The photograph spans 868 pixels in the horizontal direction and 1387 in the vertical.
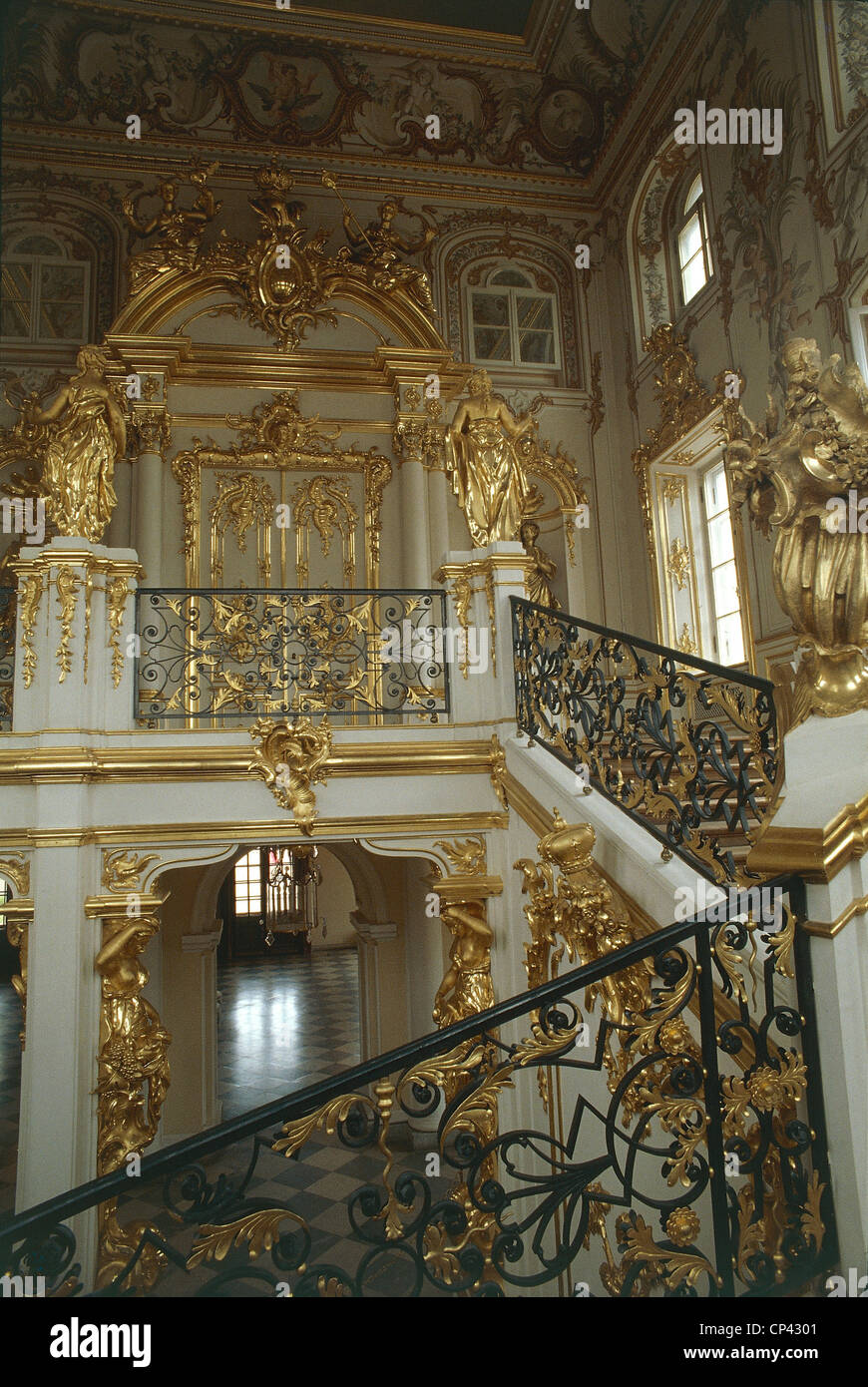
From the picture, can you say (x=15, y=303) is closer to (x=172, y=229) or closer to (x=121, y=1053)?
(x=172, y=229)

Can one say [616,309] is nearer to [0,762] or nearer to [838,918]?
[0,762]

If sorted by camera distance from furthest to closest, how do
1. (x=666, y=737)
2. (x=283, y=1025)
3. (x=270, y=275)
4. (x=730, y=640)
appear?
(x=283, y=1025) → (x=270, y=275) → (x=730, y=640) → (x=666, y=737)

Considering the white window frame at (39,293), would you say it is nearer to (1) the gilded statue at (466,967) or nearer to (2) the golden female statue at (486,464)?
(2) the golden female statue at (486,464)

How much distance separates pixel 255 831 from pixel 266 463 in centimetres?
440

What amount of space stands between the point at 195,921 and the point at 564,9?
30.6 ft

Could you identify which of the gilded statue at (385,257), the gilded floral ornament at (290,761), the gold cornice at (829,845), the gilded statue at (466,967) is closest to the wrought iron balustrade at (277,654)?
the gilded floral ornament at (290,761)

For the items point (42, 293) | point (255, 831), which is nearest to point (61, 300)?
point (42, 293)

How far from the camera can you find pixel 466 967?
5109 mm

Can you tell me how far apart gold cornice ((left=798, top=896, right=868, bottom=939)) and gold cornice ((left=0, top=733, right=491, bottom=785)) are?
328cm

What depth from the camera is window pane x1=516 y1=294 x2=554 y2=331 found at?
955 centimetres

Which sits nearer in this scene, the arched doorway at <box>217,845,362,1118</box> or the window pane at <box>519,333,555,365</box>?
the window pane at <box>519,333,555,365</box>

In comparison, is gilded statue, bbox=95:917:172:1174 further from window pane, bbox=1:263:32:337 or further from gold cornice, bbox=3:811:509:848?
window pane, bbox=1:263:32:337

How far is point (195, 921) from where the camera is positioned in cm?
782

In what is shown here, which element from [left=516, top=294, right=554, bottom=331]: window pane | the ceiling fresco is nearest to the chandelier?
[left=516, top=294, right=554, bottom=331]: window pane
